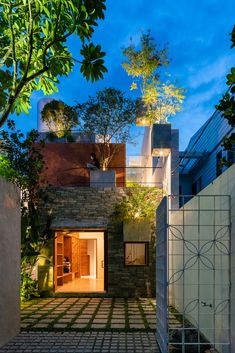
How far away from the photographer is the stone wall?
43.5ft

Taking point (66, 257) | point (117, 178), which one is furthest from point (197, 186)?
point (66, 257)

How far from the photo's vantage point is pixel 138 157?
50.6 feet

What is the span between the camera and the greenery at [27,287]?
1214cm

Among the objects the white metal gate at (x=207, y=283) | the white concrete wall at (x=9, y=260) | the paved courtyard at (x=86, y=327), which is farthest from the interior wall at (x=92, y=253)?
the white metal gate at (x=207, y=283)

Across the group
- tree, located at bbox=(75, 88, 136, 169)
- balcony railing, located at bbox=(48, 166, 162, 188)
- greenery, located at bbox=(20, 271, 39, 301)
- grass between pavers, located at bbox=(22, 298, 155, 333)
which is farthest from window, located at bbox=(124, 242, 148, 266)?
tree, located at bbox=(75, 88, 136, 169)

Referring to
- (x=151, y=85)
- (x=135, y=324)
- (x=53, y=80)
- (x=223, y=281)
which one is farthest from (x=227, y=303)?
(x=151, y=85)

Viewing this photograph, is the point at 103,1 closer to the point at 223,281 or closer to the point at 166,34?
the point at 223,281

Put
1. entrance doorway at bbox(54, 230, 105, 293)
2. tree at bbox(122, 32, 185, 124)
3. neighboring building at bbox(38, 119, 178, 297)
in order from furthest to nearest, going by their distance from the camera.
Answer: entrance doorway at bbox(54, 230, 105, 293), tree at bbox(122, 32, 185, 124), neighboring building at bbox(38, 119, 178, 297)

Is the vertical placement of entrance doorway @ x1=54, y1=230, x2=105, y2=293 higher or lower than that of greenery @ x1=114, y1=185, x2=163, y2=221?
lower

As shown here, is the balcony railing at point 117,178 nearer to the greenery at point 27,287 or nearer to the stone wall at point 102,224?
the stone wall at point 102,224

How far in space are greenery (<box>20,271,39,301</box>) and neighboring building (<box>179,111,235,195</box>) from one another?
6.20 m

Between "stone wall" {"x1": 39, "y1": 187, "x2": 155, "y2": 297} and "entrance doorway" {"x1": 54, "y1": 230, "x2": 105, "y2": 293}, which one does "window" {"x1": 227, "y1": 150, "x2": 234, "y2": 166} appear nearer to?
"stone wall" {"x1": 39, "y1": 187, "x2": 155, "y2": 297}

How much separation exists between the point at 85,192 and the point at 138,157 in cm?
270

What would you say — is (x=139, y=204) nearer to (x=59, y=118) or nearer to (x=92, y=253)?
(x=59, y=118)
